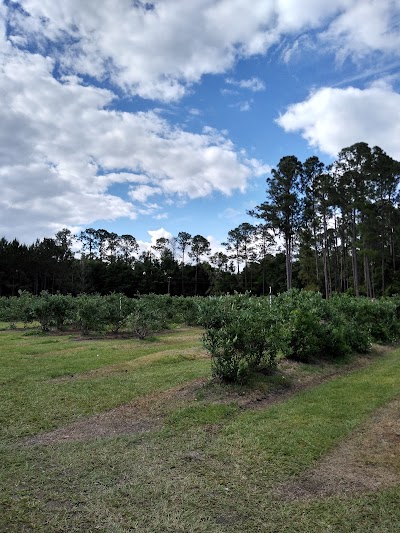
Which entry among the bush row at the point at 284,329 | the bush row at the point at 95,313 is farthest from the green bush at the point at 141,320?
the bush row at the point at 284,329

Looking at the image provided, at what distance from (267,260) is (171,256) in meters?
19.0

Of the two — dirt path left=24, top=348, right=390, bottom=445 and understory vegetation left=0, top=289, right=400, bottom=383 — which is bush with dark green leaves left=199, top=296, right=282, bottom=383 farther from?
dirt path left=24, top=348, right=390, bottom=445

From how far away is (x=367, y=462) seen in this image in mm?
3688

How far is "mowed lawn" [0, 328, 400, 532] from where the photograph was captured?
275 centimetres

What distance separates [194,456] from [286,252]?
4011cm

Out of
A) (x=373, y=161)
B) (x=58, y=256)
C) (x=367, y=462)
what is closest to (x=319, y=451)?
(x=367, y=462)

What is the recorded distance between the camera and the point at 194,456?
12.5 ft

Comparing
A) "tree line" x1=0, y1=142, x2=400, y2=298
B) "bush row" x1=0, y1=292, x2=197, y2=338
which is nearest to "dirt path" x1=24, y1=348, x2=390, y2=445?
"bush row" x1=0, y1=292, x2=197, y2=338

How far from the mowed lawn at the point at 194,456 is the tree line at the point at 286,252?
103ft

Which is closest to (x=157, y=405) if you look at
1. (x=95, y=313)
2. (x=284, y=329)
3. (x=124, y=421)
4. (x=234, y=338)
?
(x=124, y=421)

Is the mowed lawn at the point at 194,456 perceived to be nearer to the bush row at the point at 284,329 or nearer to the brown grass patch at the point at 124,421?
the brown grass patch at the point at 124,421

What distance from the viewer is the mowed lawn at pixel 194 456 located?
9.04 ft

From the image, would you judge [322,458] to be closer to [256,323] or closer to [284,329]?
[256,323]

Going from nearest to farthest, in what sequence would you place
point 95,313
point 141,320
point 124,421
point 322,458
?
point 322,458, point 124,421, point 141,320, point 95,313
